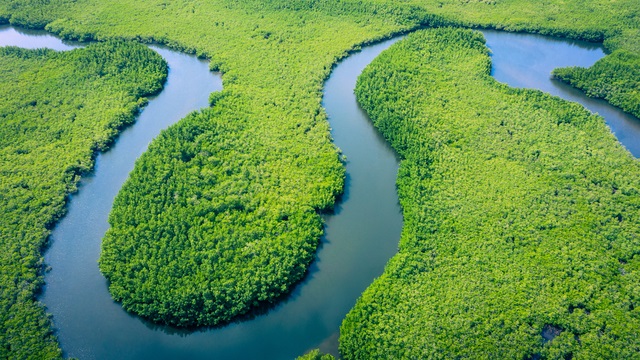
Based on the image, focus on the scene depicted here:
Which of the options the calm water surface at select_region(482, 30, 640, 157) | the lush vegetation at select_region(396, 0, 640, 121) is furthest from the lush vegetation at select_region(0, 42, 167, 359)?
the lush vegetation at select_region(396, 0, 640, 121)

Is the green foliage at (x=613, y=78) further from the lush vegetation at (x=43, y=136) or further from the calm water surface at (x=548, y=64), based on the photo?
the lush vegetation at (x=43, y=136)

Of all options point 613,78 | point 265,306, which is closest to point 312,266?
point 265,306

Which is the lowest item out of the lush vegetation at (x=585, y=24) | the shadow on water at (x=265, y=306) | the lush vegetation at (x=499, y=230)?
the shadow on water at (x=265, y=306)

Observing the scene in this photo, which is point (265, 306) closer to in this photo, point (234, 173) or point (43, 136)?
point (234, 173)

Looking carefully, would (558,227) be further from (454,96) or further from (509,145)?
(454,96)

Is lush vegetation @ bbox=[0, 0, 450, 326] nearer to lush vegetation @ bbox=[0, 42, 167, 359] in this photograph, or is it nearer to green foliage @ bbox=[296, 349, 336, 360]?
green foliage @ bbox=[296, 349, 336, 360]

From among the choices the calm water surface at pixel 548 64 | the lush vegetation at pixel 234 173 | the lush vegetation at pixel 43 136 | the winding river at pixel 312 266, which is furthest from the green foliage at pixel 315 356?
the calm water surface at pixel 548 64
